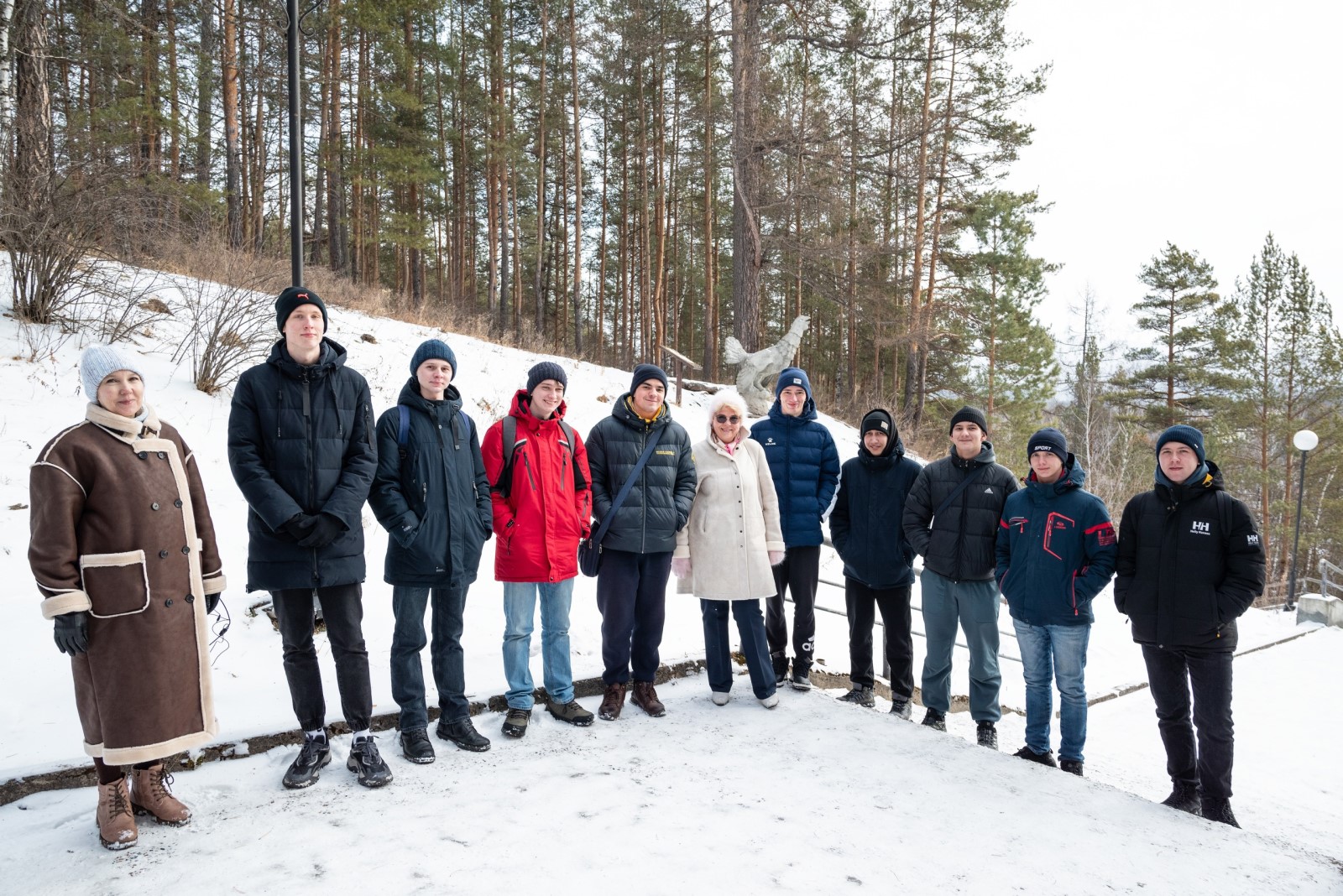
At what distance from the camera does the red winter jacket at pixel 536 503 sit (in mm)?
3855

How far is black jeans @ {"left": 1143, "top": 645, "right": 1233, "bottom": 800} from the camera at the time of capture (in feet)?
11.2

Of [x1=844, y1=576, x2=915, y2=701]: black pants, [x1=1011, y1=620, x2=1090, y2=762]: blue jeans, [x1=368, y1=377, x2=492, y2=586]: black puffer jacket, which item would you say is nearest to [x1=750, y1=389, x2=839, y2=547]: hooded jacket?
[x1=844, y1=576, x2=915, y2=701]: black pants

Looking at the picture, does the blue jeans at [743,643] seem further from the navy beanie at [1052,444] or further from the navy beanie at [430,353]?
the navy beanie at [430,353]

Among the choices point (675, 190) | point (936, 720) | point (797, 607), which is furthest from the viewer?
point (675, 190)

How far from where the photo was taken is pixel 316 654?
3.27 m

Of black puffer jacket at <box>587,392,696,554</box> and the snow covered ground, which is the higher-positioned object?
black puffer jacket at <box>587,392,696,554</box>

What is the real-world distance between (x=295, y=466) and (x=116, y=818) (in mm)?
1389

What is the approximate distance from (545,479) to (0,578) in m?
3.12

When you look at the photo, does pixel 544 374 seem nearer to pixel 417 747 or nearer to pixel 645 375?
pixel 645 375

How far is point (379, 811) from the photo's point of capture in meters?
2.93

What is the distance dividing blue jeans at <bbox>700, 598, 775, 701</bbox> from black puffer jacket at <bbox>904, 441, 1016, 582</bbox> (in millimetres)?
1049

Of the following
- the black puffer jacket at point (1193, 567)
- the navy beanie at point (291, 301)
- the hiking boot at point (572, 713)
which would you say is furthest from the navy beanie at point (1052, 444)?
the navy beanie at point (291, 301)

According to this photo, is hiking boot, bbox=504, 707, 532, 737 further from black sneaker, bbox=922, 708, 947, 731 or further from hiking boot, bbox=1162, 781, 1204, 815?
hiking boot, bbox=1162, 781, 1204, 815

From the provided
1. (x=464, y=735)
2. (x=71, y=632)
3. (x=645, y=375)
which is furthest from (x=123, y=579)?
(x=645, y=375)
